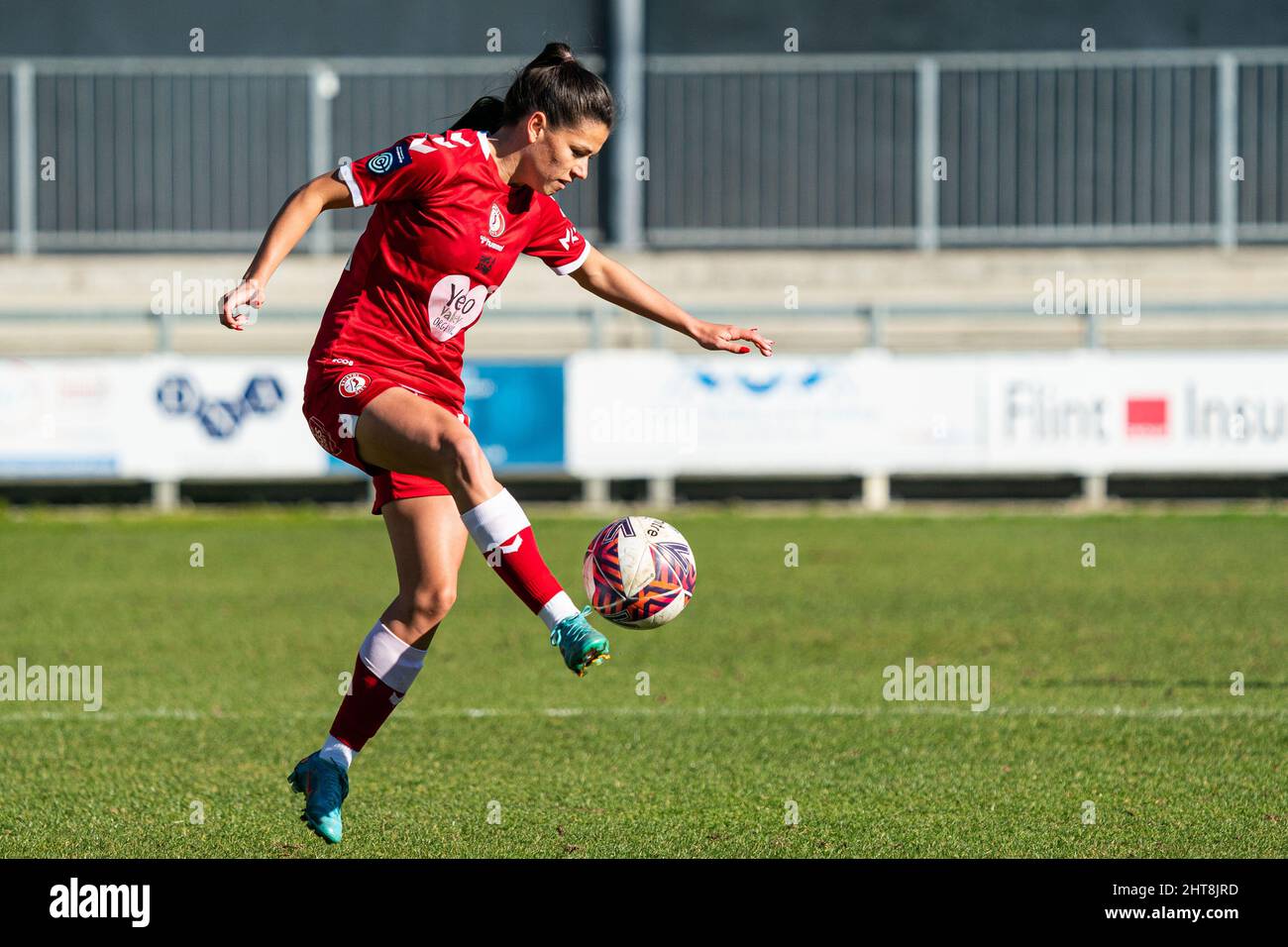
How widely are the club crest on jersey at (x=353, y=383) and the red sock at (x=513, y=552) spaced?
53 cm

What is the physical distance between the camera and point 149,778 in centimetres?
640

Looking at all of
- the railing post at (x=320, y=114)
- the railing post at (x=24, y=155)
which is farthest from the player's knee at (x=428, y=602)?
the railing post at (x=24, y=155)

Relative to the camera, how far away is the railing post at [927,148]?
19641 millimetres

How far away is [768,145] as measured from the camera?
65.8 feet

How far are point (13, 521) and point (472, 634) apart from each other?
788 centimetres

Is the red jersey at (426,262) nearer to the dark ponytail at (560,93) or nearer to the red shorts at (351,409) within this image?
the red shorts at (351,409)

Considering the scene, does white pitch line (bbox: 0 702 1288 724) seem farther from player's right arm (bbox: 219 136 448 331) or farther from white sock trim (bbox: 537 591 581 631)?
player's right arm (bbox: 219 136 448 331)

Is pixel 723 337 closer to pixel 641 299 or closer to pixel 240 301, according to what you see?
pixel 641 299

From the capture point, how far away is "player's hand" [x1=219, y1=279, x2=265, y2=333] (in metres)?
4.72

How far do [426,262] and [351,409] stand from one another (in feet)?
1.66

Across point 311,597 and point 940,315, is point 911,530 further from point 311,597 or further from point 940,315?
point 311,597
